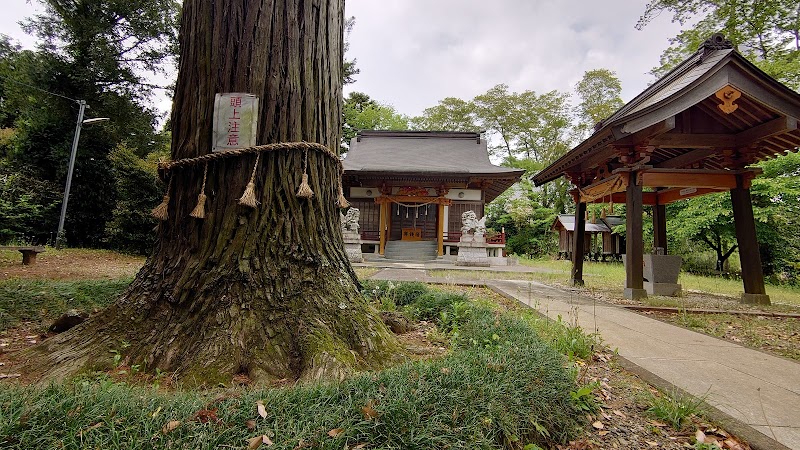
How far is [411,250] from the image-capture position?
47.3 ft

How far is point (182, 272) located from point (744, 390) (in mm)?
3105

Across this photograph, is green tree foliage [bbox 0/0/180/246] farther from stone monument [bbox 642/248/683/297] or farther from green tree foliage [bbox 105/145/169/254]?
stone monument [bbox 642/248/683/297]

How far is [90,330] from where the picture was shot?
1.82 metres

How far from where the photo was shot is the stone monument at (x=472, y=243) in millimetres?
12773

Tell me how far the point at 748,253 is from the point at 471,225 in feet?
28.4

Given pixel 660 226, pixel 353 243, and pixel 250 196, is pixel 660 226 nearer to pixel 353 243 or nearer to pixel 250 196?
pixel 250 196

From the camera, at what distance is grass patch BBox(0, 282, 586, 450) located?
0.96 meters

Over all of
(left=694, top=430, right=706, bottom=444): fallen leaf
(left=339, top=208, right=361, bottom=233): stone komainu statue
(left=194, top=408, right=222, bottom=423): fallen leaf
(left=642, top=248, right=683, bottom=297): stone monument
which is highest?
(left=339, top=208, right=361, bottom=233): stone komainu statue

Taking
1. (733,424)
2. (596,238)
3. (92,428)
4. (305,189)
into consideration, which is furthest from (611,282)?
(596,238)

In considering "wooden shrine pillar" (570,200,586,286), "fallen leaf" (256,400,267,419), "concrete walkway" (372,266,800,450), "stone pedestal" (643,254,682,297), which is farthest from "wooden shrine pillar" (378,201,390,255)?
"fallen leaf" (256,400,267,419)

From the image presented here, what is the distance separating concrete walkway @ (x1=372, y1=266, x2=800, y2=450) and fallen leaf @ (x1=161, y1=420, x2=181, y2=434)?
85.3 inches

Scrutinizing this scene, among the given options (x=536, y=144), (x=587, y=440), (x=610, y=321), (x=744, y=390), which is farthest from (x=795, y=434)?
(x=536, y=144)

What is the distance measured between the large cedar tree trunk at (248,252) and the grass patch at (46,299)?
1056mm

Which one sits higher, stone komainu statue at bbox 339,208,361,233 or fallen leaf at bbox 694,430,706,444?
stone komainu statue at bbox 339,208,361,233
